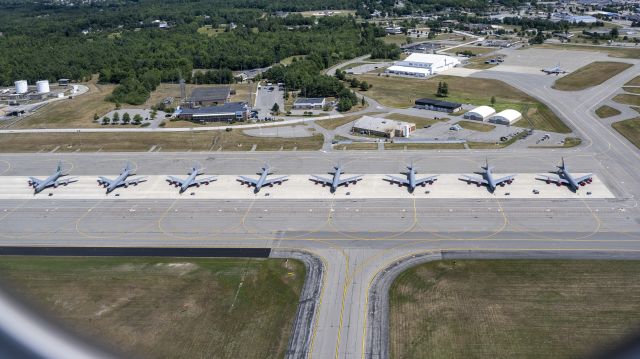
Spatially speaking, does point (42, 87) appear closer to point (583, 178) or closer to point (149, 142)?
point (149, 142)

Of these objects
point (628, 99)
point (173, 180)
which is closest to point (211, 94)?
point (173, 180)

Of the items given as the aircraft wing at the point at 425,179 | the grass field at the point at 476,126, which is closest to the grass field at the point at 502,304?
the aircraft wing at the point at 425,179

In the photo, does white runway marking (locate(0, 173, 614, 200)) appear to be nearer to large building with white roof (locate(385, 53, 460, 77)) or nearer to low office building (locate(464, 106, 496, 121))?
low office building (locate(464, 106, 496, 121))

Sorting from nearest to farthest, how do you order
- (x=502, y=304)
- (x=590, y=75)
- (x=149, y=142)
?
(x=502, y=304) < (x=149, y=142) < (x=590, y=75)

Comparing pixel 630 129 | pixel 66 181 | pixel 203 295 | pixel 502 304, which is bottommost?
pixel 203 295

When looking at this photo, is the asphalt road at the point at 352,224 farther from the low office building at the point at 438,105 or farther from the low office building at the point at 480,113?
the low office building at the point at 438,105

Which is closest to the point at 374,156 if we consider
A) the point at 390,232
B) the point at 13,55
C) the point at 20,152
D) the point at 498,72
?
the point at 390,232

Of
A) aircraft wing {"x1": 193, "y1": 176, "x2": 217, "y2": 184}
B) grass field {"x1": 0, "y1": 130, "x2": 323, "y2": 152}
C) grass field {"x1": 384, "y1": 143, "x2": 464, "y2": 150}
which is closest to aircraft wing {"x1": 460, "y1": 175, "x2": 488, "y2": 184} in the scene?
grass field {"x1": 384, "y1": 143, "x2": 464, "y2": 150}

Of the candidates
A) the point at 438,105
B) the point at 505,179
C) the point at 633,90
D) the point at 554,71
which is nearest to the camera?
the point at 505,179
